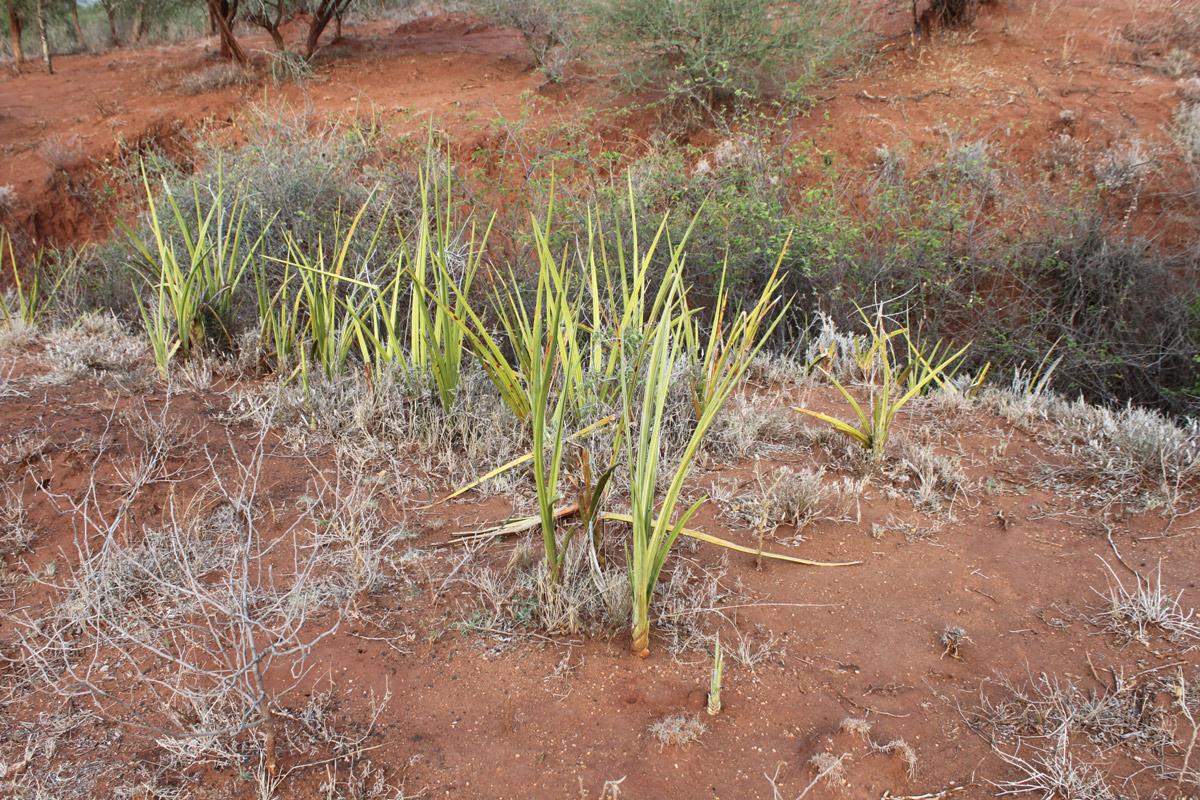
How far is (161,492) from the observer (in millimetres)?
2502

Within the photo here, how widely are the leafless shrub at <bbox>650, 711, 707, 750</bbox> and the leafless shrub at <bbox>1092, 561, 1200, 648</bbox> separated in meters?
1.24

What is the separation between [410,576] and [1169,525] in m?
2.55

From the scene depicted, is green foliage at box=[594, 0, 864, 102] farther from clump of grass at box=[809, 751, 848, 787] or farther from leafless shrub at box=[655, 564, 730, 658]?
clump of grass at box=[809, 751, 848, 787]

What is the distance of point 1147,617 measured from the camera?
6.44 feet

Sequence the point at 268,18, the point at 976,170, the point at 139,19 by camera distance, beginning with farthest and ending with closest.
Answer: the point at 139,19 → the point at 268,18 → the point at 976,170

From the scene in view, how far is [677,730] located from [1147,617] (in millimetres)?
1405

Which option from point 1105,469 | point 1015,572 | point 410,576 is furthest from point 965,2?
point 410,576

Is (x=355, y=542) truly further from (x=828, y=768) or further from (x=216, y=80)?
(x=216, y=80)

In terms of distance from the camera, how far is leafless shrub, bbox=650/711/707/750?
5.25 feet

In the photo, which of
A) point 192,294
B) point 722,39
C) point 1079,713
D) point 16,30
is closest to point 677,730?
point 1079,713

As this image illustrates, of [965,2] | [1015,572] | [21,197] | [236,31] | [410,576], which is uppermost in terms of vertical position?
[236,31]

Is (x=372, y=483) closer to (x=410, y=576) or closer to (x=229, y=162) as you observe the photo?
(x=410, y=576)

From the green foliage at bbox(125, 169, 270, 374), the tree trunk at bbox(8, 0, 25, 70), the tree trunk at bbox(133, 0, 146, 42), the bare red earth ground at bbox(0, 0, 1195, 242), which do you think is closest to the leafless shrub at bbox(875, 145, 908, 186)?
the bare red earth ground at bbox(0, 0, 1195, 242)

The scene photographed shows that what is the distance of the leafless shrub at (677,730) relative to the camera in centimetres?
160
